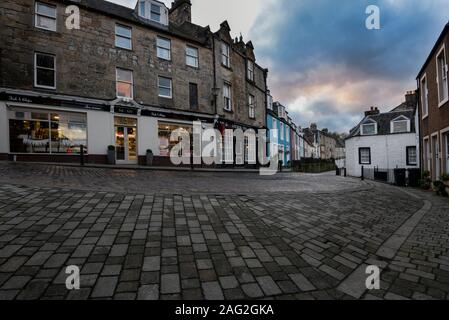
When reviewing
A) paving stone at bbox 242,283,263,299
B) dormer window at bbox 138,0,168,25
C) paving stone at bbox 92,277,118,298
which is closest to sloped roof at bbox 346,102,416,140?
dormer window at bbox 138,0,168,25

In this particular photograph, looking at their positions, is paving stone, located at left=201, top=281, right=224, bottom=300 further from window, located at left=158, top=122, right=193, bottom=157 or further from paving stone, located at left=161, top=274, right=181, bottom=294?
window, located at left=158, top=122, right=193, bottom=157

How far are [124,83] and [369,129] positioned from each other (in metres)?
25.9

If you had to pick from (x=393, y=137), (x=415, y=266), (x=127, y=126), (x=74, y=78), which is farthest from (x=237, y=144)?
(x=415, y=266)

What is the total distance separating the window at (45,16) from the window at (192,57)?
28.6ft

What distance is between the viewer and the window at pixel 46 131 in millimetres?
12445

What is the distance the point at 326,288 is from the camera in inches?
96.0

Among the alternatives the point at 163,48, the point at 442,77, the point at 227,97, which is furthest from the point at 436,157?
the point at 163,48

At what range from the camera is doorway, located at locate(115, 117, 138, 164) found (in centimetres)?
1536

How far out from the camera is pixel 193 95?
18.6 metres

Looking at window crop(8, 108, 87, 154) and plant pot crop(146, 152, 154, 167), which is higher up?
window crop(8, 108, 87, 154)

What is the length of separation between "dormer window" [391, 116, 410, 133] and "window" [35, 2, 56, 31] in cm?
3064

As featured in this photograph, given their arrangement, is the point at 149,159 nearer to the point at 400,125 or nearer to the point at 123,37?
the point at 123,37

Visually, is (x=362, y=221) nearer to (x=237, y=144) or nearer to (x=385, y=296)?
(x=385, y=296)

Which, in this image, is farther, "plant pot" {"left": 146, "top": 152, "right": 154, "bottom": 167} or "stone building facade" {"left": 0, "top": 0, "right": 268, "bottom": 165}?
"plant pot" {"left": 146, "top": 152, "right": 154, "bottom": 167}
